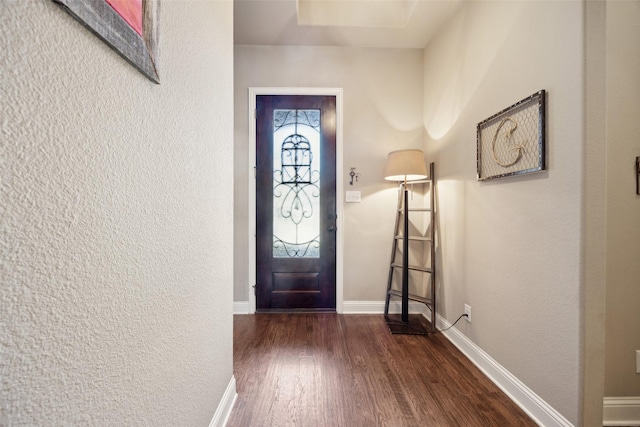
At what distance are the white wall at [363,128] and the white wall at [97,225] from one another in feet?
5.87

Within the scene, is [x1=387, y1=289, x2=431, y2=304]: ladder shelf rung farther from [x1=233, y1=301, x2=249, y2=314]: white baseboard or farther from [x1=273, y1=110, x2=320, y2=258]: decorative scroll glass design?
[x1=233, y1=301, x2=249, y2=314]: white baseboard

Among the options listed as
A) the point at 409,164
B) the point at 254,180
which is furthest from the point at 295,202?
the point at 409,164

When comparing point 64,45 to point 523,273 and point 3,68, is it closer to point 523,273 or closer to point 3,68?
point 3,68

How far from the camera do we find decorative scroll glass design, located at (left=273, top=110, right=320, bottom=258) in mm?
2859

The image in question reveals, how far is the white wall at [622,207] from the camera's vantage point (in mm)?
1349

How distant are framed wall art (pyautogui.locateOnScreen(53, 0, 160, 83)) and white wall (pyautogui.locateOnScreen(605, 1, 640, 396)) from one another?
2017 millimetres

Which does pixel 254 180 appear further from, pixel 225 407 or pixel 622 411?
pixel 622 411

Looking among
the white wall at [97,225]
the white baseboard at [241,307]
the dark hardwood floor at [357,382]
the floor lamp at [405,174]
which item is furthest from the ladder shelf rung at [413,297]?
the white wall at [97,225]

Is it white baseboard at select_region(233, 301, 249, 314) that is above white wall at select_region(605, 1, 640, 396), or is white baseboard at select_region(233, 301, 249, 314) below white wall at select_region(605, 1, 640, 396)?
below

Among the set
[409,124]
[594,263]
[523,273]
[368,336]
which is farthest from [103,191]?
[409,124]

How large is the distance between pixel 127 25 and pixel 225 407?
1.62 m

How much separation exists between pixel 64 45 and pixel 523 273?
2.02 meters

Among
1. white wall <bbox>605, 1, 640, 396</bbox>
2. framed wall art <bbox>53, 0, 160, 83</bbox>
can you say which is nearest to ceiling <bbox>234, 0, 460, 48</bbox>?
white wall <bbox>605, 1, 640, 396</bbox>

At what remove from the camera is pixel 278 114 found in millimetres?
2863
